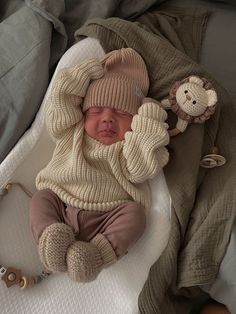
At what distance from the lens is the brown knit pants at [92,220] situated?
93cm

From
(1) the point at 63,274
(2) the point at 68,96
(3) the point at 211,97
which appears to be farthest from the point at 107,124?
(1) the point at 63,274

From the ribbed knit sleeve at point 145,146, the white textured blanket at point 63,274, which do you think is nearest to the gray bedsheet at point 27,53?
the white textured blanket at point 63,274

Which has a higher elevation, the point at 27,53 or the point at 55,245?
the point at 27,53

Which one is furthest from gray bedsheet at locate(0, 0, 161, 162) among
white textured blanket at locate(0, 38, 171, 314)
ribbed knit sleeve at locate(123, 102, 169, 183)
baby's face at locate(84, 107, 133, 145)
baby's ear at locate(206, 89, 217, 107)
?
baby's ear at locate(206, 89, 217, 107)

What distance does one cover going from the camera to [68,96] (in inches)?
41.6

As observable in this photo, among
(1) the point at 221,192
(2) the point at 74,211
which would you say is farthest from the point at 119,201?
(1) the point at 221,192

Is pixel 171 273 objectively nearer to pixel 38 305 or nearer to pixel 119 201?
pixel 119 201

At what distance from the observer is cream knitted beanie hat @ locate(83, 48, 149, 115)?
1.03 metres

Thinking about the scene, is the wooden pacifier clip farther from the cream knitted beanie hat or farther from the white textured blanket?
the cream knitted beanie hat

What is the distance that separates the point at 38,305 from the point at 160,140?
17.3 inches

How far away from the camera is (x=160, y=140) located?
0.98m

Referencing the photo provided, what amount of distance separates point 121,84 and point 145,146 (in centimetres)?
17

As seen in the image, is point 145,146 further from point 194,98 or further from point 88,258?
point 88,258

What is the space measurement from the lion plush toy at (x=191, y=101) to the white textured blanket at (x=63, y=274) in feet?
0.47
